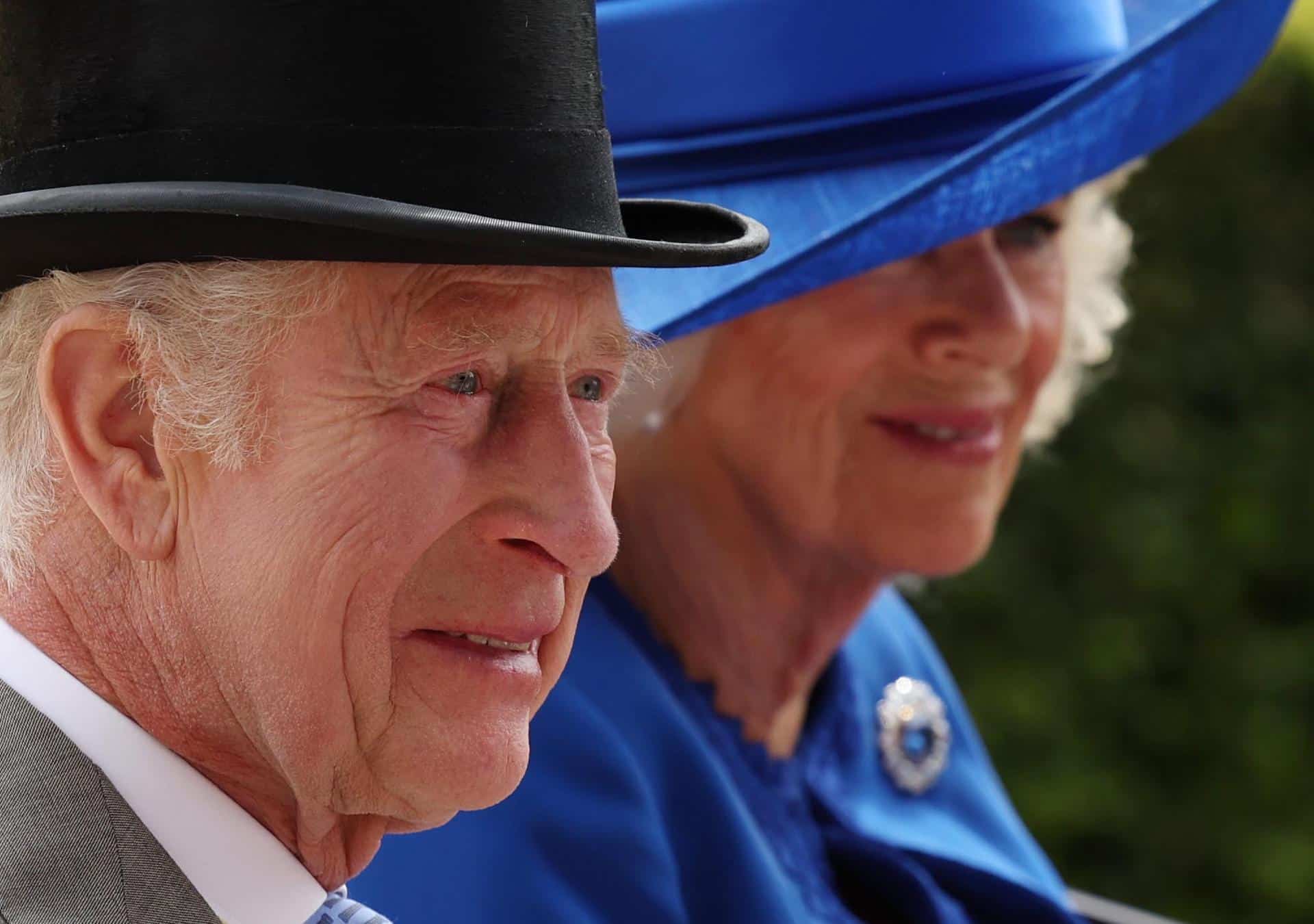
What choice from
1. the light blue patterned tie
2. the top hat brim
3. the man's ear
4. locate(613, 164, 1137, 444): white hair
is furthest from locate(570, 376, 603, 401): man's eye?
locate(613, 164, 1137, 444): white hair

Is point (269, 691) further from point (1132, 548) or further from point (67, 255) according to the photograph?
point (1132, 548)

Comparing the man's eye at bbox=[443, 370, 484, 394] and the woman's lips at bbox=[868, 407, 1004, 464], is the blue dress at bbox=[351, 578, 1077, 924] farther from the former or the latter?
the man's eye at bbox=[443, 370, 484, 394]

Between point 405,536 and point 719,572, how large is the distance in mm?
1224

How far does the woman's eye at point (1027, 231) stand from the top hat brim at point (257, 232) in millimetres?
1293

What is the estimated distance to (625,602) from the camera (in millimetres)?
2619

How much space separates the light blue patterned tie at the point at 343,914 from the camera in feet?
5.57

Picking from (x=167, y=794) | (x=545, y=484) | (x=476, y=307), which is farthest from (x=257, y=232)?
(x=167, y=794)

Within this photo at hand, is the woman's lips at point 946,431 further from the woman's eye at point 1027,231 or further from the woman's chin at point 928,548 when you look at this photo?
the woman's eye at point 1027,231

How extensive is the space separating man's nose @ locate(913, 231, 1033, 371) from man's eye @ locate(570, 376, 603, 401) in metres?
1.00

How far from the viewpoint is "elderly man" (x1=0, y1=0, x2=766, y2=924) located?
1.43 m

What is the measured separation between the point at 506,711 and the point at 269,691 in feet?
0.70

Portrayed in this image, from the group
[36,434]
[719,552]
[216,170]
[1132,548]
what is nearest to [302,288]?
[216,170]

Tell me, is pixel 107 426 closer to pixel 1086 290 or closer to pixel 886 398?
pixel 886 398

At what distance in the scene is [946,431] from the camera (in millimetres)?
2691
